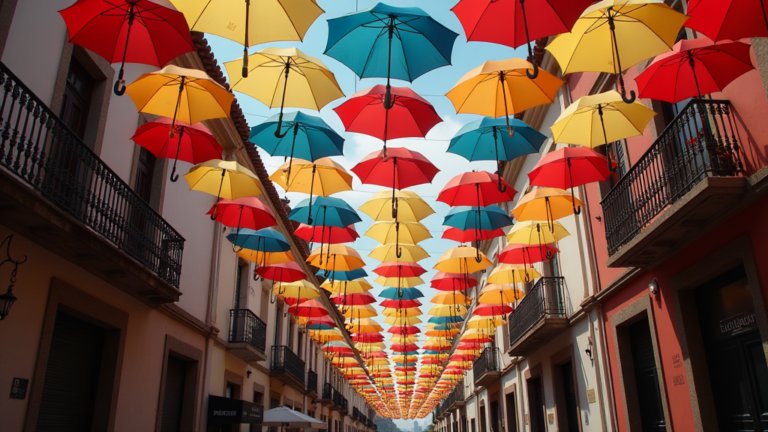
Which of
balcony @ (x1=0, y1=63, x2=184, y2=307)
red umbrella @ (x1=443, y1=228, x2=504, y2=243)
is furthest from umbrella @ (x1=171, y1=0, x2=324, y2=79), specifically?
red umbrella @ (x1=443, y1=228, x2=504, y2=243)

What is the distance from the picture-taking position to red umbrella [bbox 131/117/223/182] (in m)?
8.45

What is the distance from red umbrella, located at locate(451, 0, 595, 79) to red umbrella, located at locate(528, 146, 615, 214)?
9.62 feet

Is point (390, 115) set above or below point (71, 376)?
above

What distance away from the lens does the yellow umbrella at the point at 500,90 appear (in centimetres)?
777

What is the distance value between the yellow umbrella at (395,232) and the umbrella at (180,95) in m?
5.86

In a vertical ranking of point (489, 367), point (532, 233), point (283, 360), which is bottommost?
point (489, 367)

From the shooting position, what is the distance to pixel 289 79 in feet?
26.2

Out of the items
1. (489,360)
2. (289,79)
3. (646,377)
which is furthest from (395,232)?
(489,360)

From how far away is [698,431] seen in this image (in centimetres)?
720

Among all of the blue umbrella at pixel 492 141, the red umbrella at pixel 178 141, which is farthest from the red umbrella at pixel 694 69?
the red umbrella at pixel 178 141

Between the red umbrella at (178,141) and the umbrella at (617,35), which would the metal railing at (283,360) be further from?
the umbrella at (617,35)

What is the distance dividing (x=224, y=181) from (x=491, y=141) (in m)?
4.79

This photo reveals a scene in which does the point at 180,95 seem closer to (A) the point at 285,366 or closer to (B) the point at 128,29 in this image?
(B) the point at 128,29

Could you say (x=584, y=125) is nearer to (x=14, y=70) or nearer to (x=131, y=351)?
(x=14, y=70)
